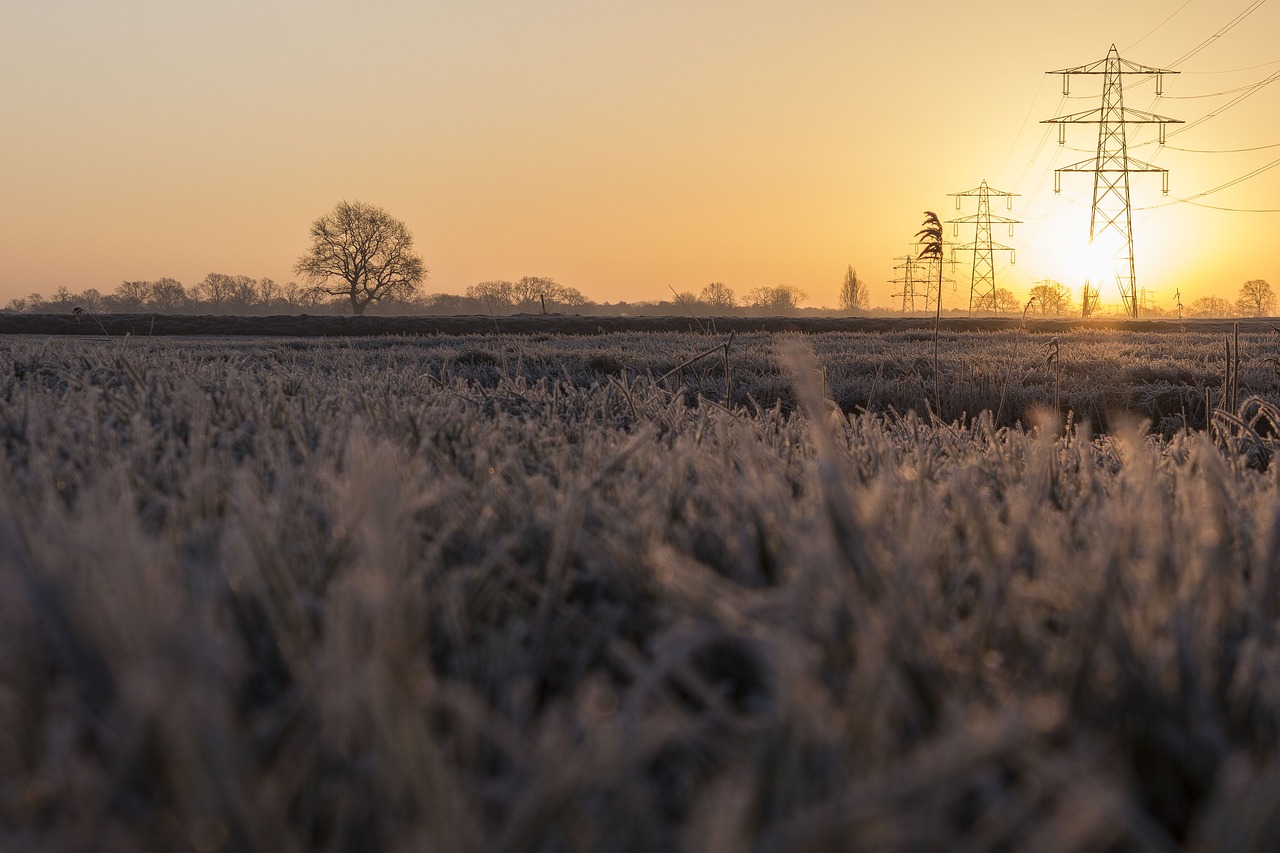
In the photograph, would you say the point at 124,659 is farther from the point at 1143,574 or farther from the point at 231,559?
the point at 1143,574

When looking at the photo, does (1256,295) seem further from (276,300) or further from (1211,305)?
(276,300)

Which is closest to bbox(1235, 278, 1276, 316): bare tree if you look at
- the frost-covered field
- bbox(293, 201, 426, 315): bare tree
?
bbox(293, 201, 426, 315): bare tree

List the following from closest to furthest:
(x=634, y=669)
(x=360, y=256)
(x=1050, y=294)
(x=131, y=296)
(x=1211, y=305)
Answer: (x=634, y=669), (x=1050, y=294), (x=360, y=256), (x=131, y=296), (x=1211, y=305)

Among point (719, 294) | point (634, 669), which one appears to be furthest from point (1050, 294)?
point (719, 294)

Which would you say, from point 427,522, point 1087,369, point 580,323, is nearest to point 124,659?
point 427,522

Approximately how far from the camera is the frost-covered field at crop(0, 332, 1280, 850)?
565mm

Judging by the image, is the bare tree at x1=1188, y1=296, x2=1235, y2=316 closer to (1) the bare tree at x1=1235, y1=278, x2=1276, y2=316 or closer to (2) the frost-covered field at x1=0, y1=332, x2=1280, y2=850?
(1) the bare tree at x1=1235, y1=278, x2=1276, y2=316

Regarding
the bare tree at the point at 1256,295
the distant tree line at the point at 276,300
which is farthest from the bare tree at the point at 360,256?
the bare tree at the point at 1256,295

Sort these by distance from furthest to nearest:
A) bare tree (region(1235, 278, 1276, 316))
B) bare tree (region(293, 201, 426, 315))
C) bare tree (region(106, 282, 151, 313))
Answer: bare tree (region(1235, 278, 1276, 316)) → bare tree (region(106, 282, 151, 313)) → bare tree (region(293, 201, 426, 315))

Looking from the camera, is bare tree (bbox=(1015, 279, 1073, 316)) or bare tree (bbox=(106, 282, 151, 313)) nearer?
bare tree (bbox=(1015, 279, 1073, 316))

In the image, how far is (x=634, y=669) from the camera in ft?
1.98

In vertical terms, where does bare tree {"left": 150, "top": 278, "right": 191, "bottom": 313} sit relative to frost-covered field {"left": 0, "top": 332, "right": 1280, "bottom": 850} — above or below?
above

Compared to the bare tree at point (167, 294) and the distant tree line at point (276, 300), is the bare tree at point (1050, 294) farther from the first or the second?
the bare tree at point (167, 294)

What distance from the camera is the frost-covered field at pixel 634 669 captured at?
1.85 feet
